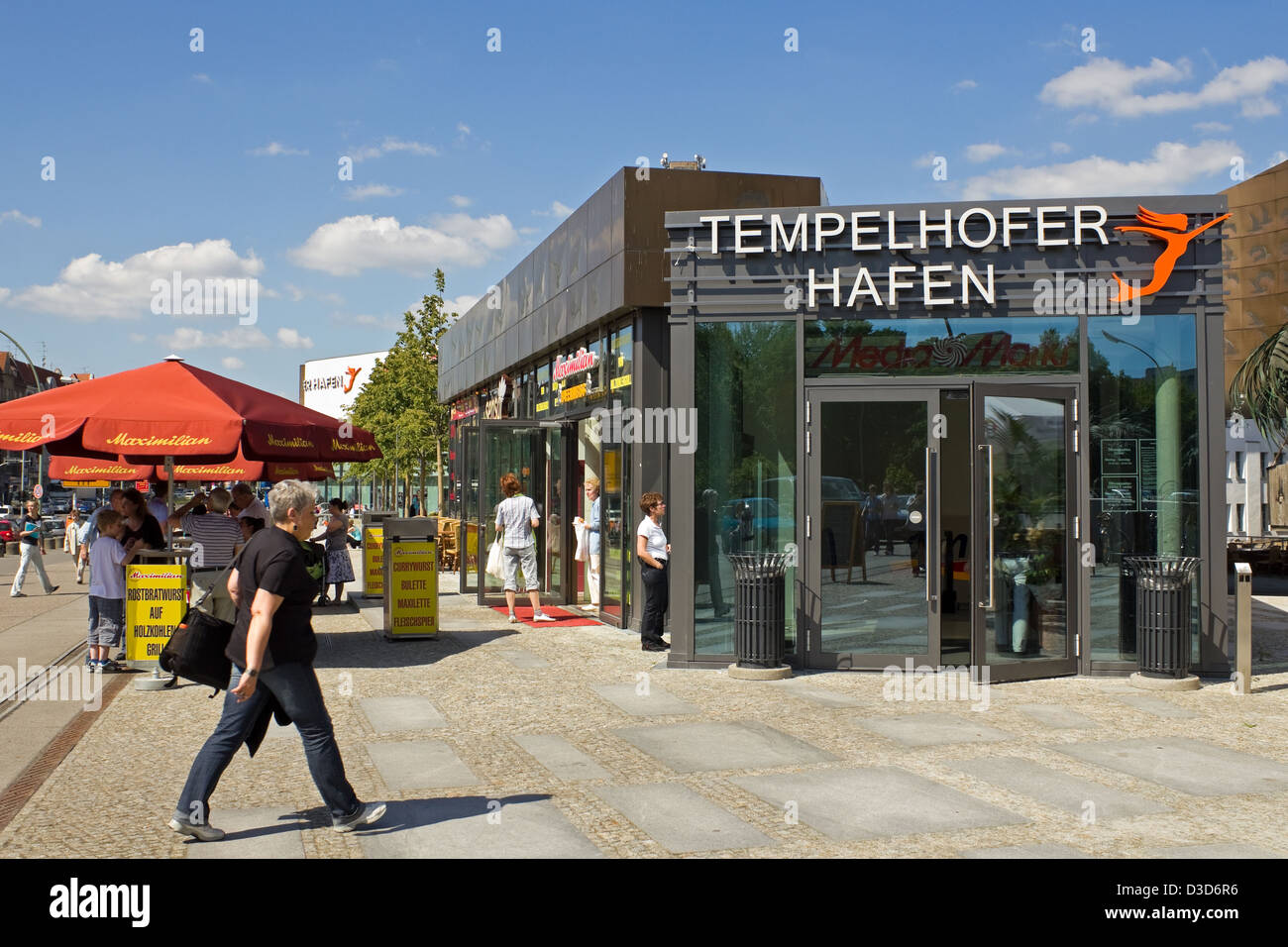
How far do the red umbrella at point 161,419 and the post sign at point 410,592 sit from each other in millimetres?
2037

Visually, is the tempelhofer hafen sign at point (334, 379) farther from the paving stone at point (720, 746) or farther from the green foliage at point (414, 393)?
the paving stone at point (720, 746)

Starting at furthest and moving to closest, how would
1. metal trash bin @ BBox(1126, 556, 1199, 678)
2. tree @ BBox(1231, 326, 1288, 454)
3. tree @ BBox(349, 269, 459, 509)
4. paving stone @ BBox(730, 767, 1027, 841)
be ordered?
1. tree @ BBox(349, 269, 459, 509)
2. tree @ BBox(1231, 326, 1288, 454)
3. metal trash bin @ BBox(1126, 556, 1199, 678)
4. paving stone @ BBox(730, 767, 1027, 841)

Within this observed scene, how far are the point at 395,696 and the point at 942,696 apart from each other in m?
4.44

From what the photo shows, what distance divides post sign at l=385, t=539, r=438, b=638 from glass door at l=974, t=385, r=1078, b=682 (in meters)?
5.86

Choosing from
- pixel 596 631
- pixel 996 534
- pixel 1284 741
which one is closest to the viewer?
pixel 1284 741

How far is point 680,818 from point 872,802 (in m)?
1.08

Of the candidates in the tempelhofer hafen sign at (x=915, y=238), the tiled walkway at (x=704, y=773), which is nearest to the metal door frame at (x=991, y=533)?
the tiled walkway at (x=704, y=773)

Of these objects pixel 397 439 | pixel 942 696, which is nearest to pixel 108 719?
pixel 942 696

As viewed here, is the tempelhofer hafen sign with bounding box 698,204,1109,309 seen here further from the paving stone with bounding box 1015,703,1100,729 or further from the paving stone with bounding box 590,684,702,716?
the paving stone with bounding box 590,684,702,716

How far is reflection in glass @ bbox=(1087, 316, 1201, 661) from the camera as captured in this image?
36.0ft

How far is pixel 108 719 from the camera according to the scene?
8.71 m
